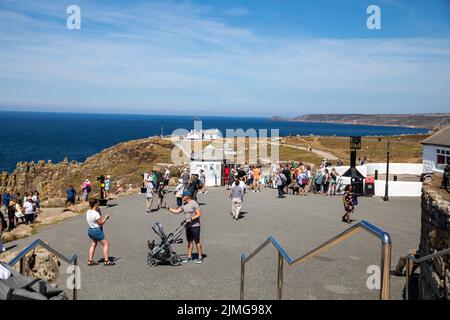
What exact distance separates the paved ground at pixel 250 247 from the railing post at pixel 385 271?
0.11m

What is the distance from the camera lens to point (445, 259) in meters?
5.71

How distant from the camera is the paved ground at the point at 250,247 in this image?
5270 mm

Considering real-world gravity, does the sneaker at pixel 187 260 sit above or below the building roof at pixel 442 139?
below

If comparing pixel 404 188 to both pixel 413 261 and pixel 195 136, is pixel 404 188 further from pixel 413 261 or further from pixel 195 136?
pixel 195 136

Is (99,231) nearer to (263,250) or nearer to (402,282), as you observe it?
(263,250)

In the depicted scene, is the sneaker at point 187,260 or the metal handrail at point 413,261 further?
the sneaker at point 187,260

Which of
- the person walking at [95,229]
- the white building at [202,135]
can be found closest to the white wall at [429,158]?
the person walking at [95,229]

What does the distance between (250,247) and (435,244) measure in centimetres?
515

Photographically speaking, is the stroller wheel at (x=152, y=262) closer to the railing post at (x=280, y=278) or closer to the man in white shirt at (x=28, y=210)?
the railing post at (x=280, y=278)

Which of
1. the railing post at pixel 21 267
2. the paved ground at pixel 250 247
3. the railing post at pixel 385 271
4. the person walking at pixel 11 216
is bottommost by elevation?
the person walking at pixel 11 216

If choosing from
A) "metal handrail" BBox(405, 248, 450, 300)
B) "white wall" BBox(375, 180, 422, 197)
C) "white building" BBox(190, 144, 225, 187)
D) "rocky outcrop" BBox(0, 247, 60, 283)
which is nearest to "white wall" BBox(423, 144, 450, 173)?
"white wall" BBox(375, 180, 422, 197)

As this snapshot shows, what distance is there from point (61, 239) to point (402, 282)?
35.6 feet

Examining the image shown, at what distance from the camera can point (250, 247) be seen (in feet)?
39.9
